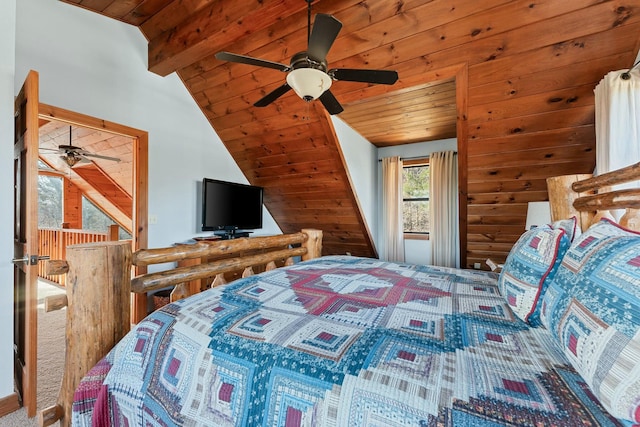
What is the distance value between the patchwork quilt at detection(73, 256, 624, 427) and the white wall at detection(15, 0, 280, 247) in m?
2.29

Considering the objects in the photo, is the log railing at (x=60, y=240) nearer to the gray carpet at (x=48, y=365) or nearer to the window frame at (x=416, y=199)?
the gray carpet at (x=48, y=365)

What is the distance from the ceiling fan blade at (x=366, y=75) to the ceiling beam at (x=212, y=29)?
696 mm

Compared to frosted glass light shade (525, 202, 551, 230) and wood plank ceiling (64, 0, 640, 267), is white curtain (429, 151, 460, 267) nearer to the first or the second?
wood plank ceiling (64, 0, 640, 267)

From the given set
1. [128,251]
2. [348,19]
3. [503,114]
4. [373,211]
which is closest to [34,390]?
[128,251]

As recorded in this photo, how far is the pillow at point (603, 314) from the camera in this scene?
0.54 metres

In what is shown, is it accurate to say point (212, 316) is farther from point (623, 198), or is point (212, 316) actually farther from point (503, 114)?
point (503, 114)

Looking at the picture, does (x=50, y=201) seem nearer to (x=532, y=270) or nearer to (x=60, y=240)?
(x=60, y=240)

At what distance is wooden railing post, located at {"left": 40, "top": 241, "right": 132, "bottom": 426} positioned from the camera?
1.07m

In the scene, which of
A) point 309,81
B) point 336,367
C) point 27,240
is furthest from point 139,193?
point 336,367

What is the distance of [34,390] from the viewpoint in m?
1.60

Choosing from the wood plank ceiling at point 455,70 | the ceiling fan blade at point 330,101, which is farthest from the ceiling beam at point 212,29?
the ceiling fan blade at point 330,101

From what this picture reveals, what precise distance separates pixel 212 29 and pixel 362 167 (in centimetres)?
262

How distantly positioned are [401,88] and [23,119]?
2740 millimetres

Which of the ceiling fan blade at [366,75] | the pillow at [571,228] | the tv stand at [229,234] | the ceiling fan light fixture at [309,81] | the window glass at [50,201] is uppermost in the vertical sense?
the ceiling fan blade at [366,75]
